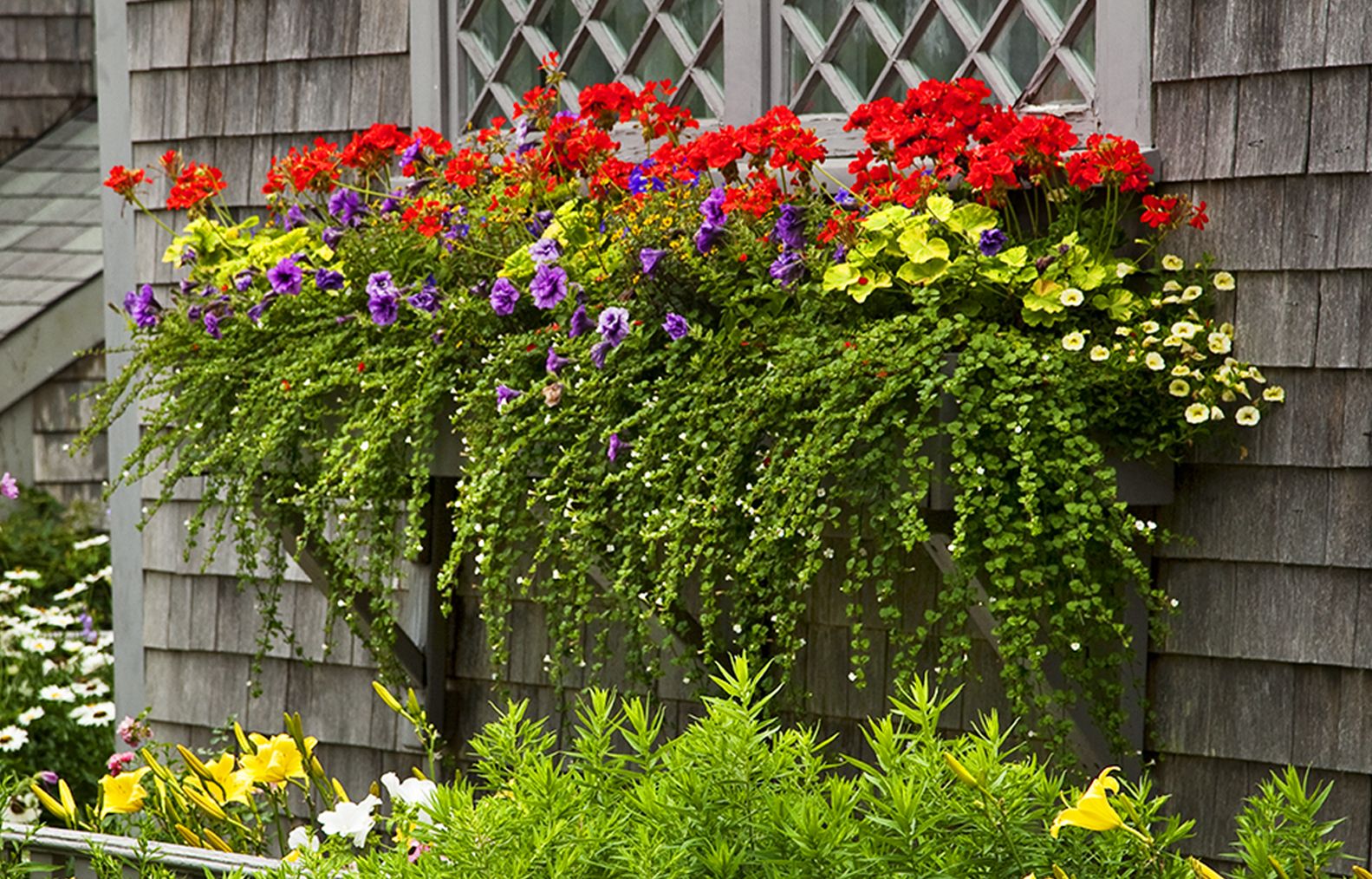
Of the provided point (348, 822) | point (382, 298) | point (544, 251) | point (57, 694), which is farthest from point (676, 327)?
point (57, 694)

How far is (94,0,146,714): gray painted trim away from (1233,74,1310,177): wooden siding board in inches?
101

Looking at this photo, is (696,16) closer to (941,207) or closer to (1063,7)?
(1063,7)

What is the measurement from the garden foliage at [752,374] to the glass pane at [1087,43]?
171 millimetres

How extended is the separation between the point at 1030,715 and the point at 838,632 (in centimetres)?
43

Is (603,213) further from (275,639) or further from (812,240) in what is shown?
(275,639)

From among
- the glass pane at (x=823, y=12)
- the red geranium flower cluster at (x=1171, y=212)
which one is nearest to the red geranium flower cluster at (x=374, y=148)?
the glass pane at (x=823, y=12)

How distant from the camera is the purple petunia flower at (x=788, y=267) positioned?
2.56 metres

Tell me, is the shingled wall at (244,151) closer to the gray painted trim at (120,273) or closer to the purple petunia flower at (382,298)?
the gray painted trim at (120,273)

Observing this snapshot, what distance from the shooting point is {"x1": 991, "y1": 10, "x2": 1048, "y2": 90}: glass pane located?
2.76m

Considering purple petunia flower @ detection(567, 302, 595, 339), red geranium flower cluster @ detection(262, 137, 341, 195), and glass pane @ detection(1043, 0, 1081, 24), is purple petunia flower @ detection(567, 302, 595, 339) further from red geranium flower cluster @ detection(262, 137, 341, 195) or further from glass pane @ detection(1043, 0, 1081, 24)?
glass pane @ detection(1043, 0, 1081, 24)

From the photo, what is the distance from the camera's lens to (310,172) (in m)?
3.14

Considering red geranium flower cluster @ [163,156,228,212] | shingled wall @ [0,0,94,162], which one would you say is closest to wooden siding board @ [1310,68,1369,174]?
red geranium flower cluster @ [163,156,228,212]

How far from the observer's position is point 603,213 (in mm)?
2818

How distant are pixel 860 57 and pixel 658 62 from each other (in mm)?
449
